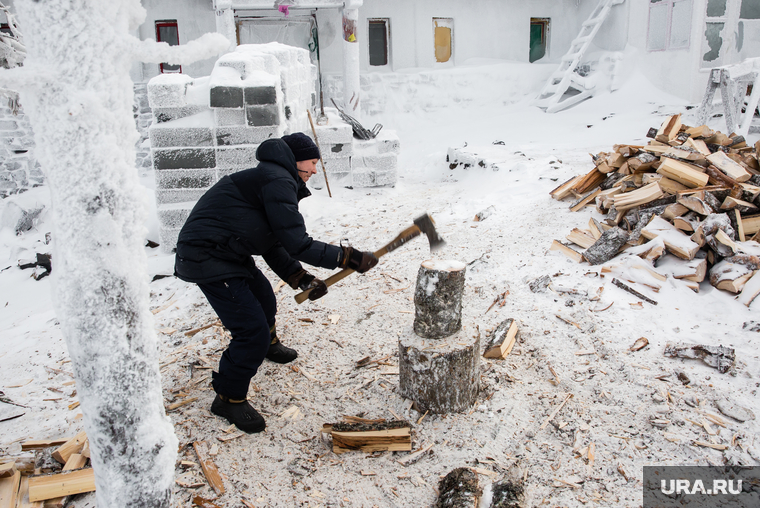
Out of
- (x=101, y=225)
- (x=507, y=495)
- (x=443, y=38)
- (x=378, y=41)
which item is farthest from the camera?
(x=443, y=38)

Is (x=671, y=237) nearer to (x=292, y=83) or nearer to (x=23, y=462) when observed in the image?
(x=23, y=462)

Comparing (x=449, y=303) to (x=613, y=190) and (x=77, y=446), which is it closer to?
(x=77, y=446)

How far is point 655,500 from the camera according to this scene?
232 centimetres

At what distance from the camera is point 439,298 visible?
2.85 meters

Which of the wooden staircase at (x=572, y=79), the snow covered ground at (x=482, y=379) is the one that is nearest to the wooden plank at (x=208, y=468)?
the snow covered ground at (x=482, y=379)

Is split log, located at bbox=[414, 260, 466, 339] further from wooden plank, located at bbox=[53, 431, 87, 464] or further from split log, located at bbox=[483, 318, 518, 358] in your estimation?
wooden plank, located at bbox=[53, 431, 87, 464]

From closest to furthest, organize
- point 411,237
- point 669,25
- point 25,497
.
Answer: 1. point 25,497
2. point 411,237
3. point 669,25

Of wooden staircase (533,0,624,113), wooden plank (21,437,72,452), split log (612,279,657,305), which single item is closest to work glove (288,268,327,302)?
wooden plank (21,437,72,452)

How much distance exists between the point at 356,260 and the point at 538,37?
1403 centimetres

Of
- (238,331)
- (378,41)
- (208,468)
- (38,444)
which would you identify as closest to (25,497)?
(38,444)

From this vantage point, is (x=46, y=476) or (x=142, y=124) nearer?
(x=46, y=476)

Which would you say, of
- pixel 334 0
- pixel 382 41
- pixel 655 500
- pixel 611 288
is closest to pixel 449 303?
pixel 655 500

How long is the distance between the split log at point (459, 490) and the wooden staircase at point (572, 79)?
11334 mm

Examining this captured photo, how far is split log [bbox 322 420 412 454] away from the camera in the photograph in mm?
2664
